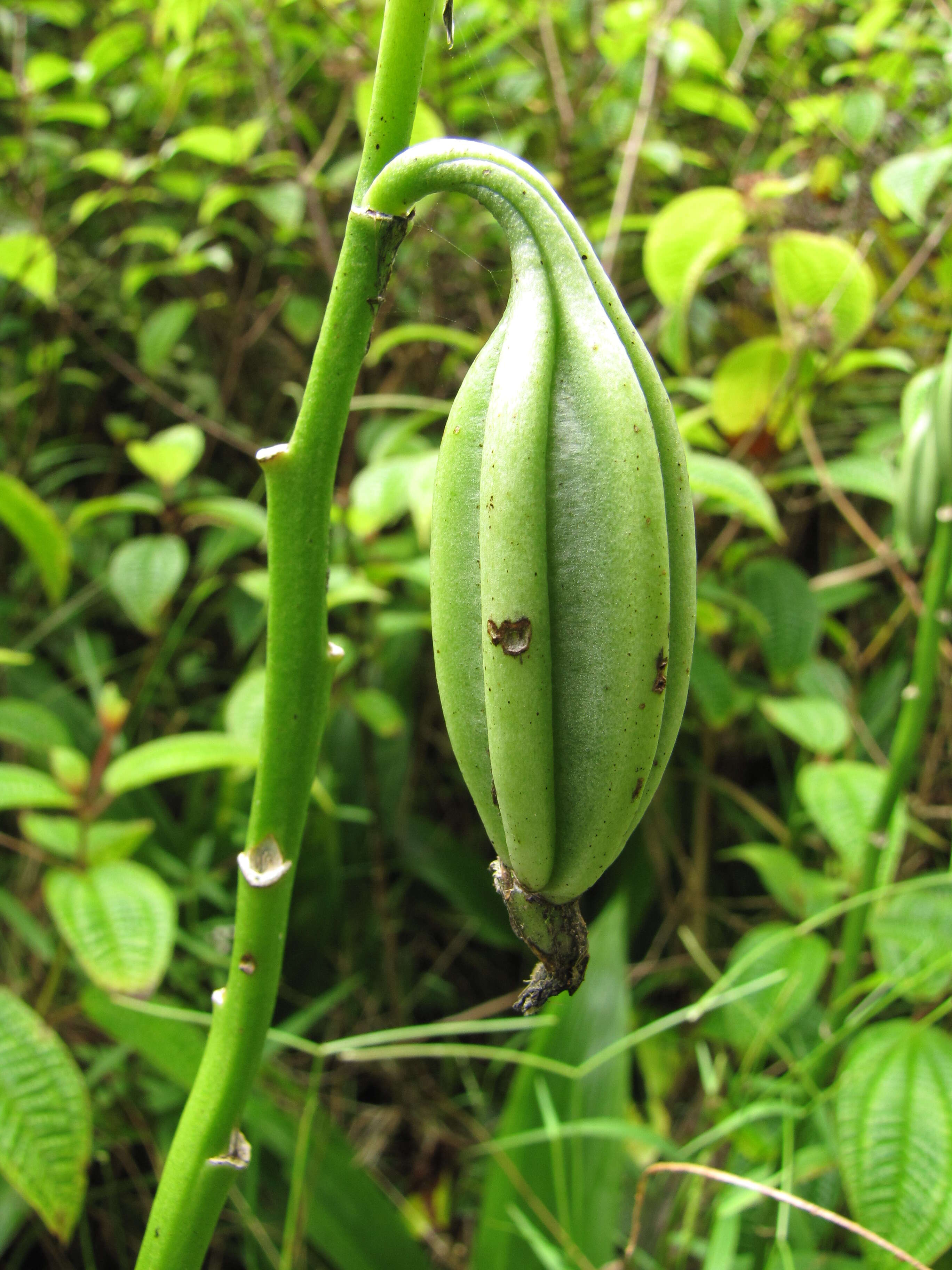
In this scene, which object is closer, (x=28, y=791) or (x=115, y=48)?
(x=28, y=791)

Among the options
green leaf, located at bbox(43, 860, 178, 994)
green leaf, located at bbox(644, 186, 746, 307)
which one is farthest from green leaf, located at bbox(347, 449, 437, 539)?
green leaf, located at bbox(43, 860, 178, 994)

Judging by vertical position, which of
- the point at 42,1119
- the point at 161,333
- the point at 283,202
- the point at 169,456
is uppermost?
the point at 283,202

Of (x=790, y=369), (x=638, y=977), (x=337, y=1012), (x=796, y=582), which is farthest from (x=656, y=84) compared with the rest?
(x=337, y=1012)

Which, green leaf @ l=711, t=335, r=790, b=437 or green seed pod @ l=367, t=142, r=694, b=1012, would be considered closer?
green seed pod @ l=367, t=142, r=694, b=1012

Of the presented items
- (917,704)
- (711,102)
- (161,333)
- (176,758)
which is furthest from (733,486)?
(161,333)

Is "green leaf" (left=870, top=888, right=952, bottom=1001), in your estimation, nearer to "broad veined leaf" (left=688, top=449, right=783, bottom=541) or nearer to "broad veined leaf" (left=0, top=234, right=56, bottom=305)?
"broad veined leaf" (left=688, top=449, right=783, bottom=541)

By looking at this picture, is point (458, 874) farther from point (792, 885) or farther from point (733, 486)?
point (733, 486)

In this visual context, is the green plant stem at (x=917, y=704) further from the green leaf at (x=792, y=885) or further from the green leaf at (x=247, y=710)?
the green leaf at (x=247, y=710)
